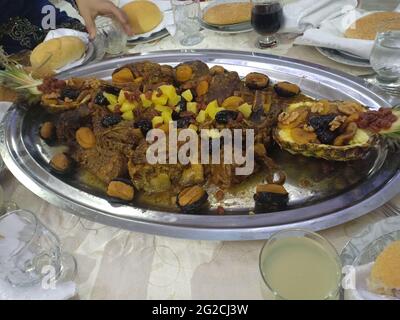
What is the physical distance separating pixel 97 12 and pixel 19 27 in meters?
0.65

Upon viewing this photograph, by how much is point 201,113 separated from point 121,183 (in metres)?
0.45

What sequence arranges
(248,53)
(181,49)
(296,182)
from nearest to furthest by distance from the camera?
(296,182)
(248,53)
(181,49)

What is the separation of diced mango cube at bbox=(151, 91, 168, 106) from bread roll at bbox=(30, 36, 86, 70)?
0.83 m

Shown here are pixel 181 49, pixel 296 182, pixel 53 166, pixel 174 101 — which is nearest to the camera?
pixel 296 182

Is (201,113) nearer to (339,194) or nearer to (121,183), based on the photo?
(121,183)

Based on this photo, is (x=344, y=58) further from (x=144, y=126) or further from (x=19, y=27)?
(x=19, y=27)

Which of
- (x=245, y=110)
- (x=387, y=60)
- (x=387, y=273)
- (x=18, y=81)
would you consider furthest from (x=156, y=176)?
(x=387, y=60)

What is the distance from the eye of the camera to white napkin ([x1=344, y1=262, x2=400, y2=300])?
3.26 feet

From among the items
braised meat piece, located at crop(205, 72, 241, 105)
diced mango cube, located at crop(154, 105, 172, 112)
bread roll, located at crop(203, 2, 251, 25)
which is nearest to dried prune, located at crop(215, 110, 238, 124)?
braised meat piece, located at crop(205, 72, 241, 105)

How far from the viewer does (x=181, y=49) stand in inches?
93.4

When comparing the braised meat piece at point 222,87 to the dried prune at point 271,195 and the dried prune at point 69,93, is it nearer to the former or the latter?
the dried prune at point 271,195

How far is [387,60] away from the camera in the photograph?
181 cm
